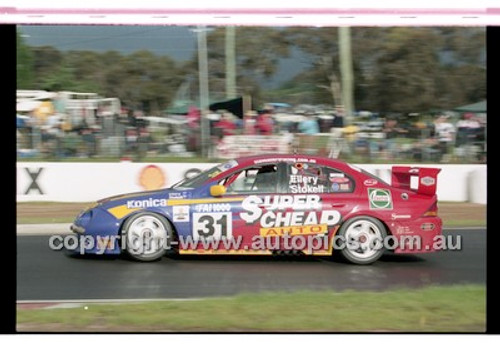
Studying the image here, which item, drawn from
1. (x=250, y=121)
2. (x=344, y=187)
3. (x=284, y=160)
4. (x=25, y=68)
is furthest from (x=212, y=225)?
(x=25, y=68)

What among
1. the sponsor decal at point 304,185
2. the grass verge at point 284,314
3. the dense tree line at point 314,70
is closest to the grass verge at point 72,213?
the dense tree line at point 314,70

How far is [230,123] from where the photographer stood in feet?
35.5

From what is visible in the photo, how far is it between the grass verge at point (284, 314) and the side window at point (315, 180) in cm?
222

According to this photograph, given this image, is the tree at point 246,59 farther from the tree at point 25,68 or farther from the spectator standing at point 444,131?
the spectator standing at point 444,131

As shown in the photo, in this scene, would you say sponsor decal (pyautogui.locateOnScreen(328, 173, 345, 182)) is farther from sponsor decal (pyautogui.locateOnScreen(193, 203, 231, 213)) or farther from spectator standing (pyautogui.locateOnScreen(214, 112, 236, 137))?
spectator standing (pyautogui.locateOnScreen(214, 112, 236, 137))

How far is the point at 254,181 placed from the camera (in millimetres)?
8969

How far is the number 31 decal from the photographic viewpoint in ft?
Answer: 28.6

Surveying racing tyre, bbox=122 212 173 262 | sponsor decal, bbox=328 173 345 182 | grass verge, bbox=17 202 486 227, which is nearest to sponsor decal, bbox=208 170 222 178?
racing tyre, bbox=122 212 173 262

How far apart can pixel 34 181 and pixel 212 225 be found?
18.0ft

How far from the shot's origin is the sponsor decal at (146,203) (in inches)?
350

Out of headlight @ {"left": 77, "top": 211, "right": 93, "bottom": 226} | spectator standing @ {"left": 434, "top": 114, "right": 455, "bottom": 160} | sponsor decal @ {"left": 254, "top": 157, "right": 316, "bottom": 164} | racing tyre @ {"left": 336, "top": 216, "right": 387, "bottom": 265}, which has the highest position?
spectator standing @ {"left": 434, "top": 114, "right": 455, "bottom": 160}

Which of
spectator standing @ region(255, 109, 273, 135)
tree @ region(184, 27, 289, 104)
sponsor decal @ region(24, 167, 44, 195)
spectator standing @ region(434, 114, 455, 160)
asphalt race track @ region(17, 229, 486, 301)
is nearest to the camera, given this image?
asphalt race track @ region(17, 229, 486, 301)

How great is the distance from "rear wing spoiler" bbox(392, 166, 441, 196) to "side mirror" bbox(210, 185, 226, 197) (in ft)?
7.37
